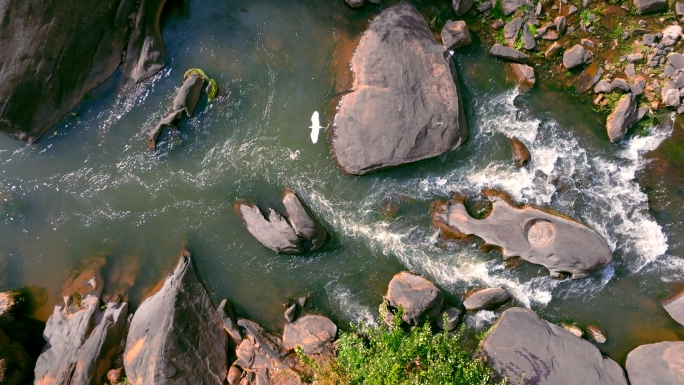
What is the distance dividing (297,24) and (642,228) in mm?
9326

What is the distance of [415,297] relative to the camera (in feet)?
28.5

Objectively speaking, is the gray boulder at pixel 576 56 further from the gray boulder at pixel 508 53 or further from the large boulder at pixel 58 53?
the large boulder at pixel 58 53

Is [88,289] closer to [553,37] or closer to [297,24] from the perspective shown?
[297,24]

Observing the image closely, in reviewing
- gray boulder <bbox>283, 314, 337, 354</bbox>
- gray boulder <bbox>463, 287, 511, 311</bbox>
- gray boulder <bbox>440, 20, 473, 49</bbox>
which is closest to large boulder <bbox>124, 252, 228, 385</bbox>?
gray boulder <bbox>283, 314, 337, 354</bbox>

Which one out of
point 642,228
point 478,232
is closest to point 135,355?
point 478,232

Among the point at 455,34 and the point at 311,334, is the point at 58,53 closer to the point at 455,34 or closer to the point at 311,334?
the point at 311,334

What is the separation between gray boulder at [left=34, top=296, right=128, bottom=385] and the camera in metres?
8.89

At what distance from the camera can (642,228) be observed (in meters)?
8.91

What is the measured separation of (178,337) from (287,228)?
351cm

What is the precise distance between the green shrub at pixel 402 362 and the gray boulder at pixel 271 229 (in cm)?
232

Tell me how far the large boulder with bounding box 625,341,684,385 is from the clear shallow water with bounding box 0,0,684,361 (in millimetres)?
284

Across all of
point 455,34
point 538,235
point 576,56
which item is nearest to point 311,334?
point 538,235

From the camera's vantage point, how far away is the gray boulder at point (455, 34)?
28.7ft

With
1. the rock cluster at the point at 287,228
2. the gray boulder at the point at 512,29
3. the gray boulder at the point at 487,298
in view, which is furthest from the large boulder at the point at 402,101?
the gray boulder at the point at 487,298
